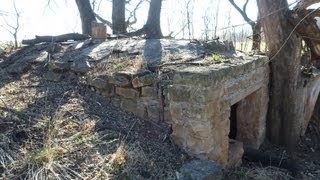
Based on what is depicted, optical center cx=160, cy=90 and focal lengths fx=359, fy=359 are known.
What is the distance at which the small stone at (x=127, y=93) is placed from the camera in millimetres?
4434

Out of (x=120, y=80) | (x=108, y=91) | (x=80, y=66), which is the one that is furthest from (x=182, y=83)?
(x=80, y=66)

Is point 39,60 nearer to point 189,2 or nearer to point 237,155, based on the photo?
point 237,155

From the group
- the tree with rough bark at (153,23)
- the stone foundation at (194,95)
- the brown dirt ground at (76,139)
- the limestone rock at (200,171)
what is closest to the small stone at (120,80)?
the stone foundation at (194,95)

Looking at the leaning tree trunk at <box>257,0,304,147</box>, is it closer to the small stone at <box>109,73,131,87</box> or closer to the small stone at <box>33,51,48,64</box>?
the small stone at <box>109,73,131,87</box>

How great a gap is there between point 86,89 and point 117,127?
1.00m

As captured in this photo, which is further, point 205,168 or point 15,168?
point 205,168

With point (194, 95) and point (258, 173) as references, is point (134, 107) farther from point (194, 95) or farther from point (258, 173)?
point (258, 173)

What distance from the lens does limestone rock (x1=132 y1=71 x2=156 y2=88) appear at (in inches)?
169

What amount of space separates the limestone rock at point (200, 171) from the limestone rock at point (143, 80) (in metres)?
1.18

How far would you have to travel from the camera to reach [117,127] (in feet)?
13.5

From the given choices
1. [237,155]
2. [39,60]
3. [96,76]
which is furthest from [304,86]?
[39,60]

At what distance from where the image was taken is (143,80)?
4293 mm

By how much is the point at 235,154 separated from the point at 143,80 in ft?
4.80

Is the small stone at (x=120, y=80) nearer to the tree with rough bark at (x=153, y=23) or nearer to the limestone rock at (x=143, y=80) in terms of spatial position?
the limestone rock at (x=143, y=80)
